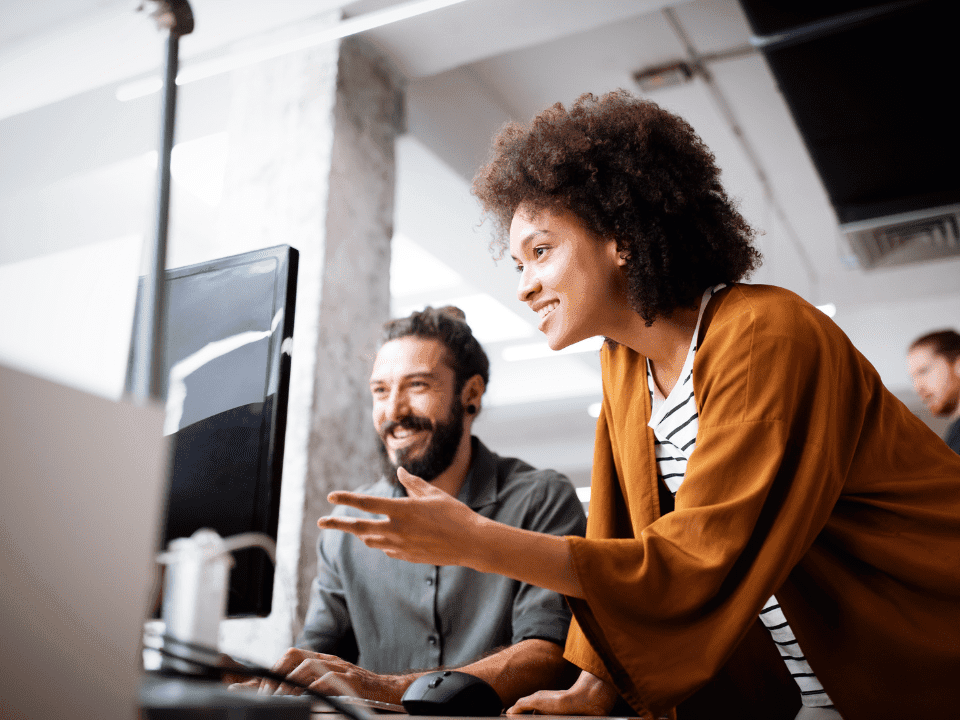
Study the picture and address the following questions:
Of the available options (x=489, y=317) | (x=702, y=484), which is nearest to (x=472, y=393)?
(x=702, y=484)

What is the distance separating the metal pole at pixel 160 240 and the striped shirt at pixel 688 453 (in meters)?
0.74

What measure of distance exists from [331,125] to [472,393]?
3.90ft

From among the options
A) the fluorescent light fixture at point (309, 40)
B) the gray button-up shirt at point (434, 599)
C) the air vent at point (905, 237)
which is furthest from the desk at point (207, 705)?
the air vent at point (905, 237)

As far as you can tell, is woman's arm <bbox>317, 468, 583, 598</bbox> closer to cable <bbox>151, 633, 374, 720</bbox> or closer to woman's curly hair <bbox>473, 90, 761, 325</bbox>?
cable <bbox>151, 633, 374, 720</bbox>

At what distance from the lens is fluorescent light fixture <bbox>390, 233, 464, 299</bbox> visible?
5082 mm

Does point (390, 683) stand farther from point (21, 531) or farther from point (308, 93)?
point (308, 93)

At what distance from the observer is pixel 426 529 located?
815mm

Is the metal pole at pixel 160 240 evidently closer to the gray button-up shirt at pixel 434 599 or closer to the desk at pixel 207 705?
the desk at pixel 207 705

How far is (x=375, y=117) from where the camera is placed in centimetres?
296

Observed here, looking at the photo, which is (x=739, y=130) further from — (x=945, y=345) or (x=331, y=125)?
(x=331, y=125)

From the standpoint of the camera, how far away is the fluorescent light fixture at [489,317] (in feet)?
19.3

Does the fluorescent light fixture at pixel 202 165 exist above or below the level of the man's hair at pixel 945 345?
above

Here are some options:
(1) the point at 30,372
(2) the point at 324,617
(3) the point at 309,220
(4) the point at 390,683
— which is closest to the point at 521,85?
(3) the point at 309,220

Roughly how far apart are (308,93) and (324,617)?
184cm
